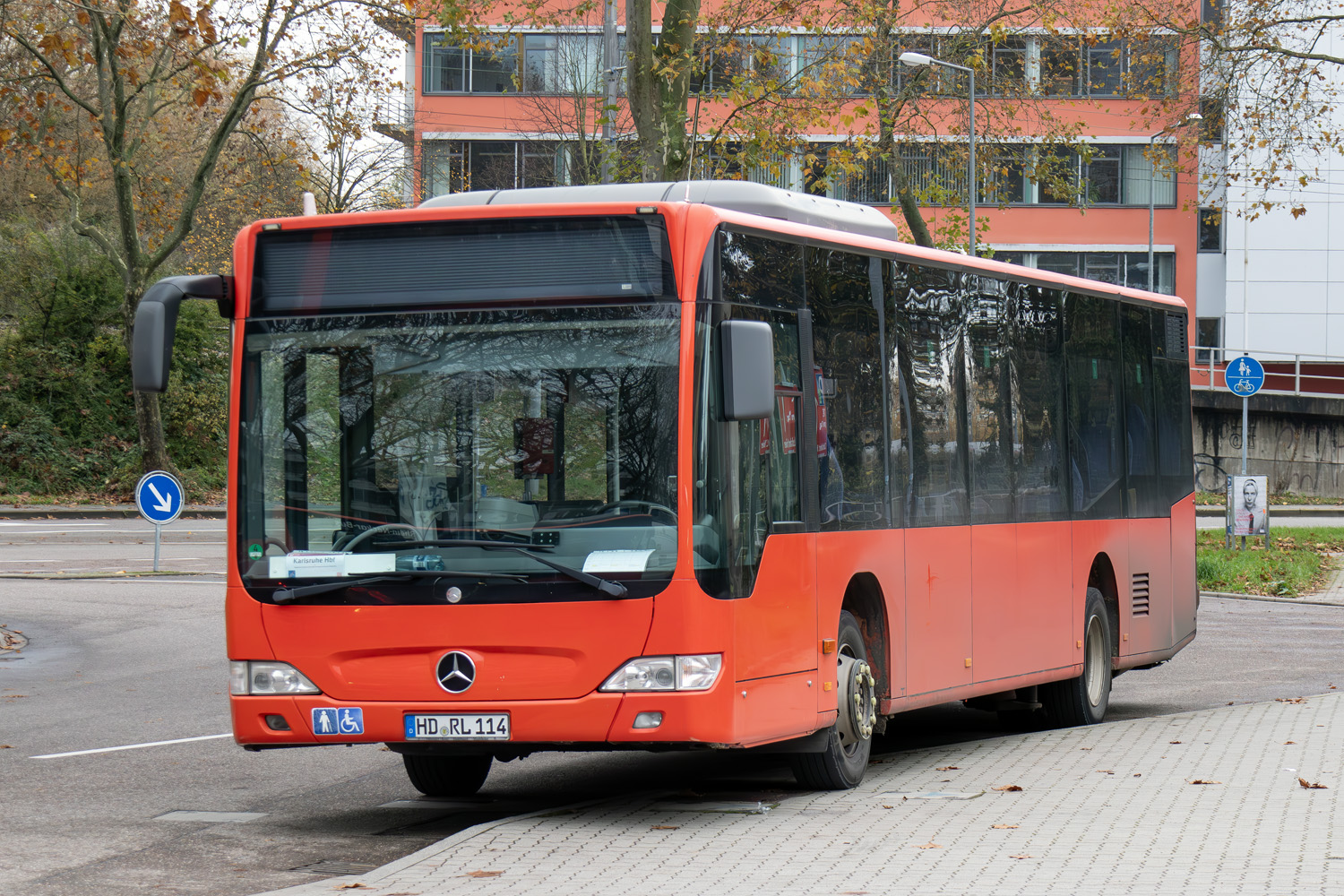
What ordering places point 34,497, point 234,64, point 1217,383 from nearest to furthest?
point 234,64 → point 34,497 → point 1217,383

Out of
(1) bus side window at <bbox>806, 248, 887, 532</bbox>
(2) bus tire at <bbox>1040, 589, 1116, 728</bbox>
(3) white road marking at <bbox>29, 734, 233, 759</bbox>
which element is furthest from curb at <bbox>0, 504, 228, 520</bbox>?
(1) bus side window at <bbox>806, 248, 887, 532</bbox>

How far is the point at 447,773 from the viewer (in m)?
9.47

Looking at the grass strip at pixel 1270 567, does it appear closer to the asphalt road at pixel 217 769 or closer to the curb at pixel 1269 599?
the curb at pixel 1269 599

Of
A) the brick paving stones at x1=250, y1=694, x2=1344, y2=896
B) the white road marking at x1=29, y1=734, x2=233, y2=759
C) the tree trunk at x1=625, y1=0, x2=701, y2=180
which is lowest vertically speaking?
the white road marking at x1=29, y1=734, x2=233, y2=759

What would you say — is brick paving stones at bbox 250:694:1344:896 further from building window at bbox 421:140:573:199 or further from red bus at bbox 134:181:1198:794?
building window at bbox 421:140:573:199

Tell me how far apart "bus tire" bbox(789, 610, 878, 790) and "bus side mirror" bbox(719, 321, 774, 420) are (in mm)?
1692

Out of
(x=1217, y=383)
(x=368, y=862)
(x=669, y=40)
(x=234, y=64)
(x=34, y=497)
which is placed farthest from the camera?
(x=1217, y=383)

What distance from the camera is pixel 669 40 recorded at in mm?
23250

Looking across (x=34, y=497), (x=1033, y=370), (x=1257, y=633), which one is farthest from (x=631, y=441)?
(x=34, y=497)

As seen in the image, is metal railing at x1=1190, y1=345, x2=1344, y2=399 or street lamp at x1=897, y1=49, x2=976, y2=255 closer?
street lamp at x1=897, y1=49, x2=976, y2=255

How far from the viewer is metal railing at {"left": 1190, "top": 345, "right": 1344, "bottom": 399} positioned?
4578 cm

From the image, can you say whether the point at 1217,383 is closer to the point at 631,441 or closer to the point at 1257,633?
the point at 1257,633

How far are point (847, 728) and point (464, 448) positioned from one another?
2.56 m

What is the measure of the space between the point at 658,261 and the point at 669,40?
15.9 meters
